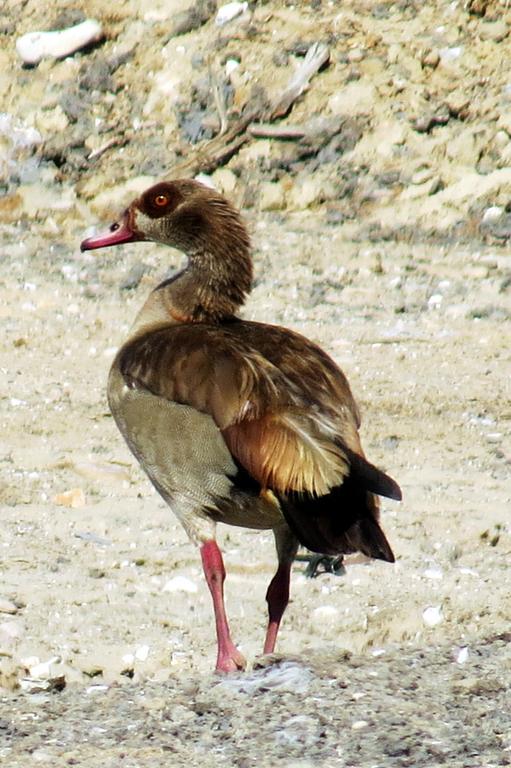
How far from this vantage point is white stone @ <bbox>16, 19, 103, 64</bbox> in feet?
44.9

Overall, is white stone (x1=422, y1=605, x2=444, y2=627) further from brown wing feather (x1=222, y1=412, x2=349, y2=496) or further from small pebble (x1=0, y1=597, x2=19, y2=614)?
small pebble (x1=0, y1=597, x2=19, y2=614)

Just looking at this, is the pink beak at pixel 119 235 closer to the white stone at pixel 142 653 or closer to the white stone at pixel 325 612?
the white stone at pixel 325 612

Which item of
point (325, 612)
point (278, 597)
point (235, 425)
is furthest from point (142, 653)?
point (235, 425)

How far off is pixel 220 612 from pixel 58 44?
8525 mm

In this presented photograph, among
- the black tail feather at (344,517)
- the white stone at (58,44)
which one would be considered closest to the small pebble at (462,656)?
the black tail feather at (344,517)

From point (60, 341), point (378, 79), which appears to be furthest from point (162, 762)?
point (378, 79)

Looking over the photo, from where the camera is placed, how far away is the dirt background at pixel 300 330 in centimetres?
545

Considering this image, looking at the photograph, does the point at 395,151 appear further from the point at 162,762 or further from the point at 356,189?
the point at 162,762

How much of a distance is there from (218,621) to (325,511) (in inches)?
28.8

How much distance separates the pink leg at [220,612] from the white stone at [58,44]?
8.12 metres

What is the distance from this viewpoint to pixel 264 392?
609cm

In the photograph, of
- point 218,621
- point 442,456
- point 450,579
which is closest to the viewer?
point 218,621

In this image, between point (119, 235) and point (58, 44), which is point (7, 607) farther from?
point (58, 44)

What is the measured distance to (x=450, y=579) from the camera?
7.18 m
